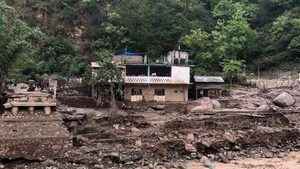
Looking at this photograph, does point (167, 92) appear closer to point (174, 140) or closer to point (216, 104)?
point (216, 104)

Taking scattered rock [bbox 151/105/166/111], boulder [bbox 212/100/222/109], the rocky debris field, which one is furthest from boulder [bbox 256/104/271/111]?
scattered rock [bbox 151/105/166/111]

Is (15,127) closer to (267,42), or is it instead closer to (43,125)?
(43,125)

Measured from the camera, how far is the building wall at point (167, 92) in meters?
47.7

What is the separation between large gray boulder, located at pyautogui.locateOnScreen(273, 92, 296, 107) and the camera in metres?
46.8

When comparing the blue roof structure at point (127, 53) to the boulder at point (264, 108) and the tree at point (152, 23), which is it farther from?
the boulder at point (264, 108)

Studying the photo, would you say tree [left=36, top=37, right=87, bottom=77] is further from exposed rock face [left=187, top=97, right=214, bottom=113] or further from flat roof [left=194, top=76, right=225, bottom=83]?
exposed rock face [left=187, top=97, right=214, bottom=113]

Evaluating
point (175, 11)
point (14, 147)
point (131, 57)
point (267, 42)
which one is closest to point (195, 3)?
point (175, 11)

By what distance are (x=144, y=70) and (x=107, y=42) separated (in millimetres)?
9910

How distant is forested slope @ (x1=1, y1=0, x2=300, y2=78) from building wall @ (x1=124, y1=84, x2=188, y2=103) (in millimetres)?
6187

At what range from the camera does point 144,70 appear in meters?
48.6

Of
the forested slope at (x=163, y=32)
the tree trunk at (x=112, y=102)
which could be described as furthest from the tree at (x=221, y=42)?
the tree trunk at (x=112, y=102)

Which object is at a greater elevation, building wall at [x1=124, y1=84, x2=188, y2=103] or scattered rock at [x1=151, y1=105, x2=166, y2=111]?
building wall at [x1=124, y1=84, x2=188, y2=103]

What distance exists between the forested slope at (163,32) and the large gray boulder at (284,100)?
7318 mm

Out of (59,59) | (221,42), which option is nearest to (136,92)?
(59,59)
